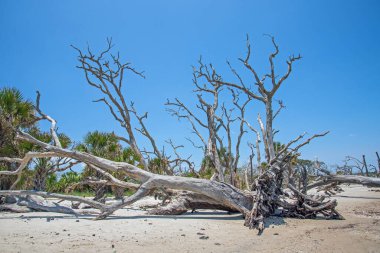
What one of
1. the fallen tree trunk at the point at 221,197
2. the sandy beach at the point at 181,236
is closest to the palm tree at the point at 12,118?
the fallen tree trunk at the point at 221,197

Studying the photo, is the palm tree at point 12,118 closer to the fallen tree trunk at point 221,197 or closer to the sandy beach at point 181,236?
the fallen tree trunk at point 221,197

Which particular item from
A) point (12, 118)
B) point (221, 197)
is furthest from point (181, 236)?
point (12, 118)

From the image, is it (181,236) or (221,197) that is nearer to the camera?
(181,236)

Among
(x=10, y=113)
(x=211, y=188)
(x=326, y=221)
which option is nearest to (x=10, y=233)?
(x=211, y=188)

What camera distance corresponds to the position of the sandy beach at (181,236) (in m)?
4.31

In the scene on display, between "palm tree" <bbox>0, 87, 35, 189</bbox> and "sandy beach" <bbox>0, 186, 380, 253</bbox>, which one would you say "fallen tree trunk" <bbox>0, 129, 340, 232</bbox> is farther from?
"palm tree" <bbox>0, 87, 35, 189</bbox>

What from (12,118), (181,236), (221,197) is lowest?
(181,236)

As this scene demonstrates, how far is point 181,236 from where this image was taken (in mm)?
5125

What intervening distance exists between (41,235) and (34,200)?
4.90 metres

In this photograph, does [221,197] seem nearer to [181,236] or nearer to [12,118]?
[181,236]

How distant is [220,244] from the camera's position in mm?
4680

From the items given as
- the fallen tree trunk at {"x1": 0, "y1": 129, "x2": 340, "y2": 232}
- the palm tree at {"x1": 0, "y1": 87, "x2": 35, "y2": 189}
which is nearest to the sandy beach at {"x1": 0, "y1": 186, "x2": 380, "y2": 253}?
the fallen tree trunk at {"x1": 0, "y1": 129, "x2": 340, "y2": 232}

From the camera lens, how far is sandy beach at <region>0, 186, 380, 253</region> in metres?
4.31

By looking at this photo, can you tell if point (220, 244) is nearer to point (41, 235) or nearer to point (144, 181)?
point (41, 235)
